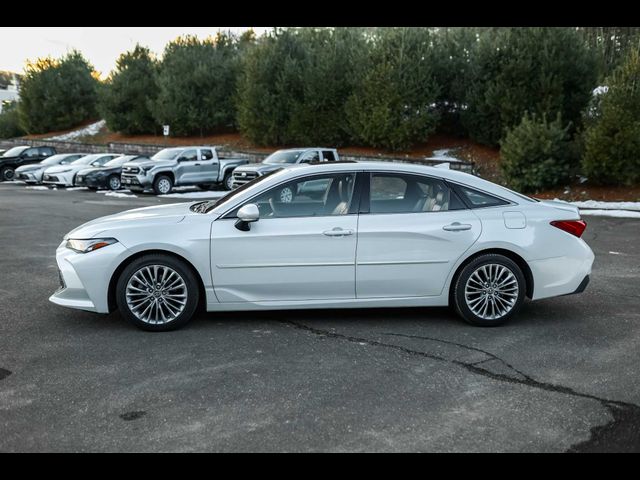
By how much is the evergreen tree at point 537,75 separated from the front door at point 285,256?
22558 millimetres

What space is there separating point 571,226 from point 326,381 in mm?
3064

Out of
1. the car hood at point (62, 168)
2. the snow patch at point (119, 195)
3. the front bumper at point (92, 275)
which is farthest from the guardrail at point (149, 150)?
the front bumper at point (92, 275)

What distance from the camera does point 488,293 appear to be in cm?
625

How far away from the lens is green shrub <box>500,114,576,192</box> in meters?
20.9

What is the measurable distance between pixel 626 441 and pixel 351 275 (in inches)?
112

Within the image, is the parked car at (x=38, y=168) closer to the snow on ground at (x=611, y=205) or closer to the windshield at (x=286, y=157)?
the windshield at (x=286, y=157)

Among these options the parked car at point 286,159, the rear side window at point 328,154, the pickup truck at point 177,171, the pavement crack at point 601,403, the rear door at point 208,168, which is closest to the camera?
the pavement crack at point 601,403

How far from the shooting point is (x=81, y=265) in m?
6.01

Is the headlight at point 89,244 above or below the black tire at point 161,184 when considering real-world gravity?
below

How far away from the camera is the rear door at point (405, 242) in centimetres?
613

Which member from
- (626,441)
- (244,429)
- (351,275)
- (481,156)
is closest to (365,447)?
(244,429)

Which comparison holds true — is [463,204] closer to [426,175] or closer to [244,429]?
[426,175]
